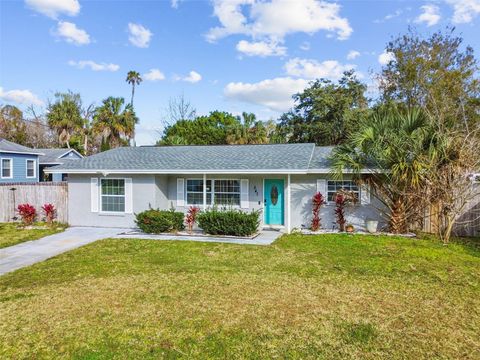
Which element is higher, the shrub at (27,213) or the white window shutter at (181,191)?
the white window shutter at (181,191)

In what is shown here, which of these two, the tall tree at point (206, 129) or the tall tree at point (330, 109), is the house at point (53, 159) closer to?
the tall tree at point (206, 129)

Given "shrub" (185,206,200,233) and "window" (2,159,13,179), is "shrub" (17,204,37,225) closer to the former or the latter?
"shrub" (185,206,200,233)

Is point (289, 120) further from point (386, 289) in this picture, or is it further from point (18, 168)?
point (386, 289)

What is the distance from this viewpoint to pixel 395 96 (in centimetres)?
2661

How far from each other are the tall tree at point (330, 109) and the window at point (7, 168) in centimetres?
2261

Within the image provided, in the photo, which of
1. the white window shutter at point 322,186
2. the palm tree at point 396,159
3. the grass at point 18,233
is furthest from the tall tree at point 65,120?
the palm tree at point 396,159

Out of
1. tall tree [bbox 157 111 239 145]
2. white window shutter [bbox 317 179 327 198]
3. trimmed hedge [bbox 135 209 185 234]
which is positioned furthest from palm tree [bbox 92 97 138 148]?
white window shutter [bbox 317 179 327 198]

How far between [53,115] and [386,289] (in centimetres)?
3656

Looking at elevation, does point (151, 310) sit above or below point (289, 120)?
below

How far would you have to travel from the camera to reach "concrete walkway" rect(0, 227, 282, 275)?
9.81 m

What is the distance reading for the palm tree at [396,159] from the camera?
→ 12289 millimetres

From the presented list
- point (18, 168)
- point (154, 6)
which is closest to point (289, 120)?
point (154, 6)

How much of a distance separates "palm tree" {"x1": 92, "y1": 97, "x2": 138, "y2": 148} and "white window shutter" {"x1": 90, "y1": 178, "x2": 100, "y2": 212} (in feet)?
66.8

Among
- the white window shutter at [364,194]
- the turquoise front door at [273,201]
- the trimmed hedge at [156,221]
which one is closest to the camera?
the trimmed hedge at [156,221]
